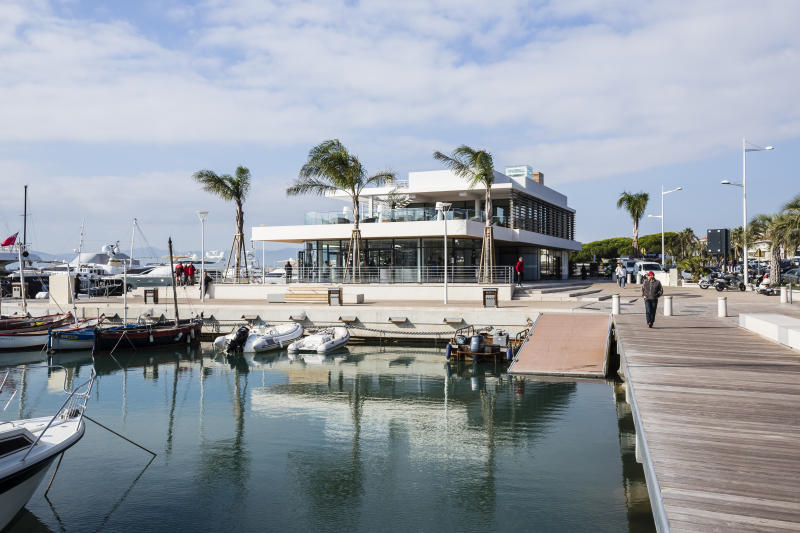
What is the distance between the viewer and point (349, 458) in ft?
44.8

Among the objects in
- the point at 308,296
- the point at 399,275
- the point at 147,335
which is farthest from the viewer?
the point at 399,275

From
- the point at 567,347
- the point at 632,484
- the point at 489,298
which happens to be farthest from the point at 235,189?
the point at 632,484

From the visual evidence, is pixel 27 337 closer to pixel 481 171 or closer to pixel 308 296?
pixel 308 296

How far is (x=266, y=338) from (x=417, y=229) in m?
13.5

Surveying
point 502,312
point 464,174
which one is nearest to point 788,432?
point 502,312

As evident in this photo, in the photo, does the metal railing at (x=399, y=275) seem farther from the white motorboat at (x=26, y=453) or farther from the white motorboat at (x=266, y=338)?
the white motorboat at (x=26, y=453)

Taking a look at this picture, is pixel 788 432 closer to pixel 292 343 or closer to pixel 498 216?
pixel 292 343

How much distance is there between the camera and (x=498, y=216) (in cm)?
4300

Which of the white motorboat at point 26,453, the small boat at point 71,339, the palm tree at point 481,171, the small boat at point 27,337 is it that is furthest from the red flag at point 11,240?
the white motorboat at point 26,453

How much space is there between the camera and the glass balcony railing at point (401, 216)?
1497 inches

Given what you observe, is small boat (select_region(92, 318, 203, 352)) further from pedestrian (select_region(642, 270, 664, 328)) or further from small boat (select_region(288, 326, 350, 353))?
pedestrian (select_region(642, 270, 664, 328))

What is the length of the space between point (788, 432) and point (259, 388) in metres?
17.7

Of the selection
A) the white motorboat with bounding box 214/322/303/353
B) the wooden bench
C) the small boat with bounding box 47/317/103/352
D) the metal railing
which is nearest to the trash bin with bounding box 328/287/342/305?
the wooden bench

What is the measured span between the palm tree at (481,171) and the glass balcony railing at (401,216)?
2.08 metres
